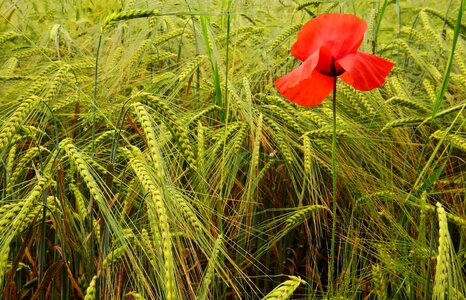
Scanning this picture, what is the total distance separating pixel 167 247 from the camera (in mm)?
744

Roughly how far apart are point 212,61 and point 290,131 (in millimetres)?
226

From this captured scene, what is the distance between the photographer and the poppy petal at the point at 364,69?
3.21 ft

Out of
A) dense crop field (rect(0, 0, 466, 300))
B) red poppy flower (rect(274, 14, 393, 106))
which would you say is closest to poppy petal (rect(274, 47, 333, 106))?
red poppy flower (rect(274, 14, 393, 106))

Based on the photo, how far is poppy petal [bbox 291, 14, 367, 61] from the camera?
3.33ft

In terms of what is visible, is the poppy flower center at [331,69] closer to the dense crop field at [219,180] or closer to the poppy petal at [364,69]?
the poppy petal at [364,69]

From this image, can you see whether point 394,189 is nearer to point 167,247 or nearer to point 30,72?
point 167,247

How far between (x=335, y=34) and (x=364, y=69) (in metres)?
0.08

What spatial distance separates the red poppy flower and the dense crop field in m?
0.12

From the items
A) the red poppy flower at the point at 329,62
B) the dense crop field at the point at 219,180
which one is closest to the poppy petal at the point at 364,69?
the red poppy flower at the point at 329,62

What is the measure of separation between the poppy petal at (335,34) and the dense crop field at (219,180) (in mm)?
167

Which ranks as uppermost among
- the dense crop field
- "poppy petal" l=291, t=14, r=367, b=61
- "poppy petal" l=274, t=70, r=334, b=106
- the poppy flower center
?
Result: "poppy petal" l=291, t=14, r=367, b=61

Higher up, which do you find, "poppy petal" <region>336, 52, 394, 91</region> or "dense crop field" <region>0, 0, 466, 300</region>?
"poppy petal" <region>336, 52, 394, 91</region>

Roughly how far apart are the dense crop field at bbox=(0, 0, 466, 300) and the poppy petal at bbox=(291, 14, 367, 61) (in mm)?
167

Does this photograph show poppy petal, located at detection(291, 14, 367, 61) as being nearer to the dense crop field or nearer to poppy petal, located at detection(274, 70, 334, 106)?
poppy petal, located at detection(274, 70, 334, 106)
